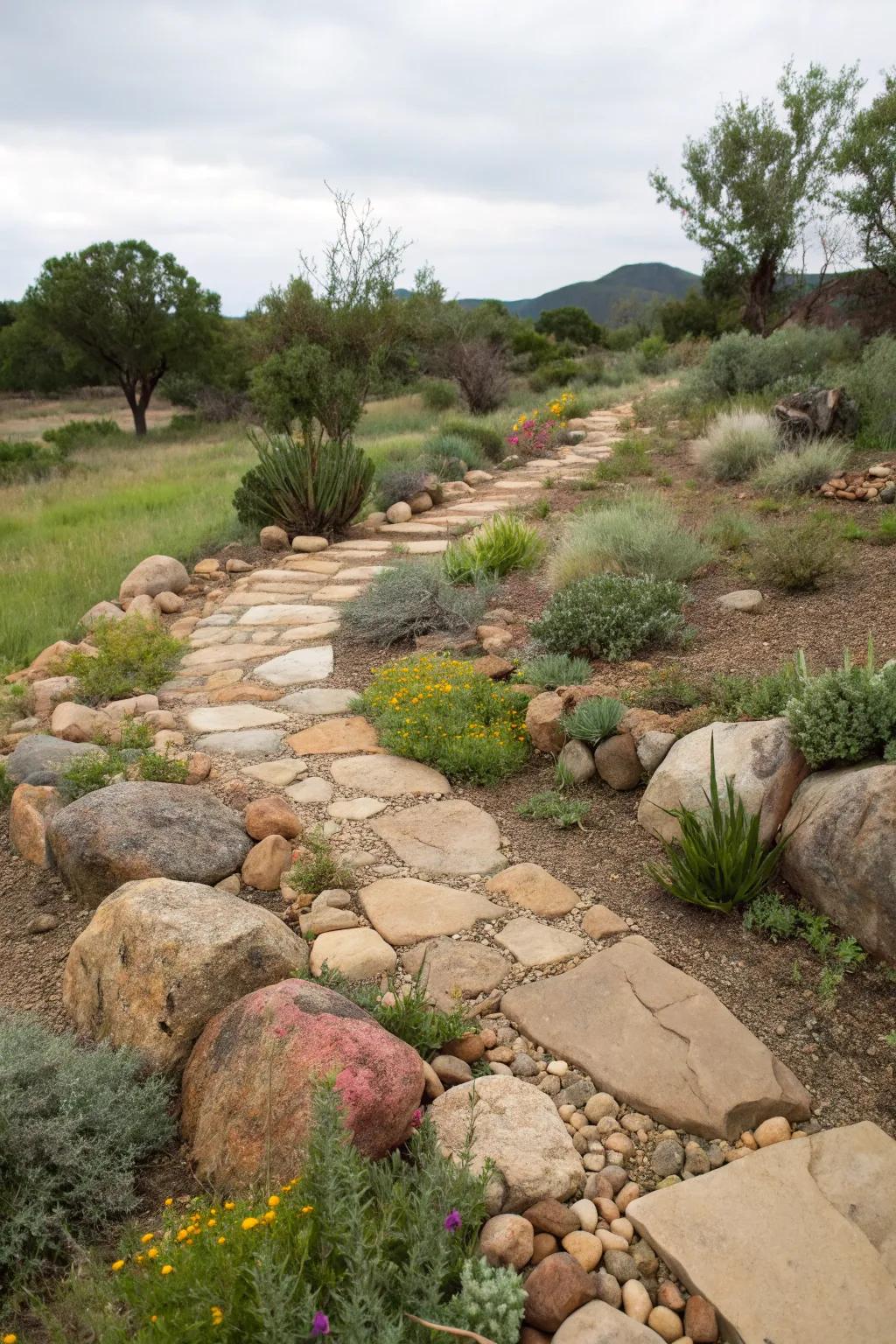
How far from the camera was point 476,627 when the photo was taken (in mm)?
5297

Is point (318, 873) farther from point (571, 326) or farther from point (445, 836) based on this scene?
point (571, 326)

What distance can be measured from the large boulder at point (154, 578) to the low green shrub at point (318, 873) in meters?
4.20

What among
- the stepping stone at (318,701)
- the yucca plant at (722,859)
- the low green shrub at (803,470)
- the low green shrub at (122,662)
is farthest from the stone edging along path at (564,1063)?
the low green shrub at (803,470)

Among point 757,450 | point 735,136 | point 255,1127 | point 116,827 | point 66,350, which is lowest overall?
point 255,1127

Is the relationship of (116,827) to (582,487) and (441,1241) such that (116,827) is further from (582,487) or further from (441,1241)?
(582,487)

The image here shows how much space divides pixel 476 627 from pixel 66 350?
77.1 feet

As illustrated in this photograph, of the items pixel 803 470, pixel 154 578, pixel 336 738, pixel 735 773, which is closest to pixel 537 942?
pixel 735 773

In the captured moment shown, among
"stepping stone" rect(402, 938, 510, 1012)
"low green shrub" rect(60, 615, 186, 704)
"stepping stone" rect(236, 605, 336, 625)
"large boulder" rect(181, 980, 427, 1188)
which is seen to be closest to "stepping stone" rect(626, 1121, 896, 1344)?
"large boulder" rect(181, 980, 427, 1188)

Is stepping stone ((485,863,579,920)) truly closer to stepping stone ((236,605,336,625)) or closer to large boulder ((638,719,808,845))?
large boulder ((638,719,808,845))

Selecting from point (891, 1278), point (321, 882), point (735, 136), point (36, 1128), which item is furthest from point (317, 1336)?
point (735, 136)

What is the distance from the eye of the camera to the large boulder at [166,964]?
7.29 ft

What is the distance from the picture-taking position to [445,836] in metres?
3.37

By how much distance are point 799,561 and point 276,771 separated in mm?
3096

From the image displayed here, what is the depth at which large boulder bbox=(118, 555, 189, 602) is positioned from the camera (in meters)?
6.73
